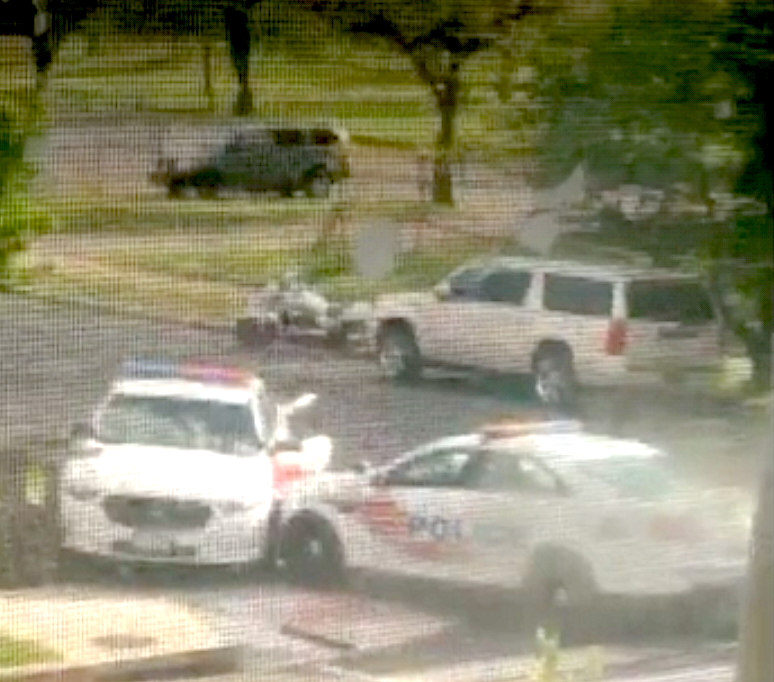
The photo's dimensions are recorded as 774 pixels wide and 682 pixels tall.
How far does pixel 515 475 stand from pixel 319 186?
24cm

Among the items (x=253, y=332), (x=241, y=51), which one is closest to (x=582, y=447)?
(x=253, y=332)

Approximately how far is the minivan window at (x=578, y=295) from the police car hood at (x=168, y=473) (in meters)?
0.24

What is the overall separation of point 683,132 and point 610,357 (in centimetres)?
16

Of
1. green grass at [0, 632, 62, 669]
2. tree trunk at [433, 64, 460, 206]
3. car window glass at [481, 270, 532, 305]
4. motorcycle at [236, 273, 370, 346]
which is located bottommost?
green grass at [0, 632, 62, 669]

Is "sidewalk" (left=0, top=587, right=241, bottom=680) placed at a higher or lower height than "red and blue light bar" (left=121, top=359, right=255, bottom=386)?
lower

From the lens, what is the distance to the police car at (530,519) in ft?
3.96

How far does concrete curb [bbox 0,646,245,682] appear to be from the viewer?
1133mm

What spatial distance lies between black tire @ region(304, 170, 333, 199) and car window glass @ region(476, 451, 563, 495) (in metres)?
0.21

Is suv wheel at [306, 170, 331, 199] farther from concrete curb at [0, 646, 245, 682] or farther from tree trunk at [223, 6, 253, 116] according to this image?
concrete curb at [0, 646, 245, 682]

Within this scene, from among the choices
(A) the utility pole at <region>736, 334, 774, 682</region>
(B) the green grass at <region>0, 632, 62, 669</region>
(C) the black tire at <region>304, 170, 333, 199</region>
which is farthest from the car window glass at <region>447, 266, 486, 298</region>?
(B) the green grass at <region>0, 632, 62, 669</region>

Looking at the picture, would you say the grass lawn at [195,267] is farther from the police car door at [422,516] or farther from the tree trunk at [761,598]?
the tree trunk at [761,598]

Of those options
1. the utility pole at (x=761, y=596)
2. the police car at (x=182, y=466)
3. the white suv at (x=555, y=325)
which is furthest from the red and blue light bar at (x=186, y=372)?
the utility pole at (x=761, y=596)

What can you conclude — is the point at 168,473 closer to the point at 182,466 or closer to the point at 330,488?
the point at 182,466

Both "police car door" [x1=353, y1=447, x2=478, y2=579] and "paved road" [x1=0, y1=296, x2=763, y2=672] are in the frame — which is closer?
"paved road" [x1=0, y1=296, x2=763, y2=672]
